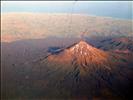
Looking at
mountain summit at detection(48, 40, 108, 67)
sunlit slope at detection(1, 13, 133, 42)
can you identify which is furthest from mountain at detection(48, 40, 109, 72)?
sunlit slope at detection(1, 13, 133, 42)

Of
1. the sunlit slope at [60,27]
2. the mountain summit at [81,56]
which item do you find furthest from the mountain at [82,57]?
the sunlit slope at [60,27]

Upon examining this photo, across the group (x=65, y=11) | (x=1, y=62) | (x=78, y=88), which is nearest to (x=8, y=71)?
(x=1, y=62)

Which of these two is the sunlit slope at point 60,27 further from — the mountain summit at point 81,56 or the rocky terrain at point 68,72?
the mountain summit at point 81,56

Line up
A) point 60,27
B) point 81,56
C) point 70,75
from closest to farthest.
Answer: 1. point 70,75
2. point 81,56
3. point 60,27

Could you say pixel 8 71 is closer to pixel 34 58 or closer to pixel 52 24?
pixel 34 58

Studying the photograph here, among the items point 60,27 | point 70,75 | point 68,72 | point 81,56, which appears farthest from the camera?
point 60,27

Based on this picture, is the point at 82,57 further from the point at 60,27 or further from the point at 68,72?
the point at 60,27

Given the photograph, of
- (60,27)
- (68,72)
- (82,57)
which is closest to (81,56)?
(82,57)

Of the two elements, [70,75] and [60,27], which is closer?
[70,75]

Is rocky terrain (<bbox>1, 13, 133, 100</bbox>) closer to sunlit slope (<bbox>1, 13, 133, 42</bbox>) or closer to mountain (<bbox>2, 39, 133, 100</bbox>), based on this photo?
mountain (<bbox>2, 39, 133, 100</bbox>)
